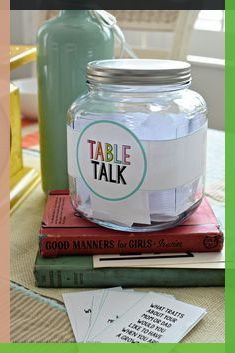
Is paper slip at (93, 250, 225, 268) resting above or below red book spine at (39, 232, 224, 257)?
below

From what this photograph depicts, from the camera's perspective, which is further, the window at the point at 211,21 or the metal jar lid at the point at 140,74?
the window at the point at 211,21

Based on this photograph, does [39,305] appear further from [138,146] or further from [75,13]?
[75,13]

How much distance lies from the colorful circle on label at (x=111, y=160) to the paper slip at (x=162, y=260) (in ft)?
0.19

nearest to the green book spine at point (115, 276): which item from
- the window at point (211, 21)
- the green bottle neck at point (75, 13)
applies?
the green bottle neck at point (75, 13)

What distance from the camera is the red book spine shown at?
0.53m

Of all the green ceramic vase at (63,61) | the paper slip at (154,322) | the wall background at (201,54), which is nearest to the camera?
the paper slip at (154,322)

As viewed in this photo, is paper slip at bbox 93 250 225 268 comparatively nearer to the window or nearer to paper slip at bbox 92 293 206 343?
paper slip at bbox 92 293 206 343

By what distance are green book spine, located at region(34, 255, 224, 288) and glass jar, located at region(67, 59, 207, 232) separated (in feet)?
0.16

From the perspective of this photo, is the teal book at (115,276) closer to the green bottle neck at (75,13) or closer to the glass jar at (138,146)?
the glass jar at (138,146)

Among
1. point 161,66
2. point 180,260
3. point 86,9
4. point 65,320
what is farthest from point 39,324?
point 86,9

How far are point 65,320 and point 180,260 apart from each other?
0.42 feet

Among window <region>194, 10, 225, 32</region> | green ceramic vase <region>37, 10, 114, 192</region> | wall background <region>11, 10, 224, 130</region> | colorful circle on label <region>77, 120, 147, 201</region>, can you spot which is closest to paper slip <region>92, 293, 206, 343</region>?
colorful circle on label <region>77, 120, 147, 201</region>

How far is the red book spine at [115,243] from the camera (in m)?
0.53

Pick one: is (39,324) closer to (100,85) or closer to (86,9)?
(100,85)
